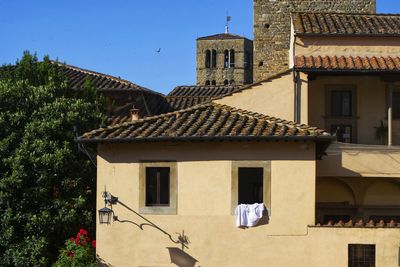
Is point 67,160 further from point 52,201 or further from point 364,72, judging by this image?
point 364,72

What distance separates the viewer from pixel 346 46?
24578mm

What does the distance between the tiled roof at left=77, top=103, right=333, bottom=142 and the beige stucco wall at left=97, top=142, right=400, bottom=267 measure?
1.21ft

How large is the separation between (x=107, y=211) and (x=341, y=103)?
9235 millimetres

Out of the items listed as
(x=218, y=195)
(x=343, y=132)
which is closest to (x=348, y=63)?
(x=343, y=132)

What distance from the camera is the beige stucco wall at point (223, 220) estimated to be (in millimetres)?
18578

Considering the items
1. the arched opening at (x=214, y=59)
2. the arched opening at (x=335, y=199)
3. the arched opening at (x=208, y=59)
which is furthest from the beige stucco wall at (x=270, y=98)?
the arched opening at (x=214, y=59)

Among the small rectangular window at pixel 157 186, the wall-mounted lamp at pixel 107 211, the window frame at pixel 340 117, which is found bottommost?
the wall-mounted lamp at pixel 107 211

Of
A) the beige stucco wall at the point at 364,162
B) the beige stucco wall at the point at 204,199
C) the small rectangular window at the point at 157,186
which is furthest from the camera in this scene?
the beige stucco wall at the point at 364,162

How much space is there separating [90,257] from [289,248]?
504 cm

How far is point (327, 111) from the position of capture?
2475 centimetres

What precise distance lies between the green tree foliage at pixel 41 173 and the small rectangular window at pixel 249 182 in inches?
188

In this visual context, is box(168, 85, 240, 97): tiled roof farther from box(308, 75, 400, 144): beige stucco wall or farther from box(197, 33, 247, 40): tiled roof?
box(197, 33, 247, 40): tiled roof

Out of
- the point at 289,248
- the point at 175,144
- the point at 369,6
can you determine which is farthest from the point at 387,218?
the point at 369,6

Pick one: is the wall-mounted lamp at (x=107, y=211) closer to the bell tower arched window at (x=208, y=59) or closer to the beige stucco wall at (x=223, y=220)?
the beige stucco wall at (x=223, y=220)
